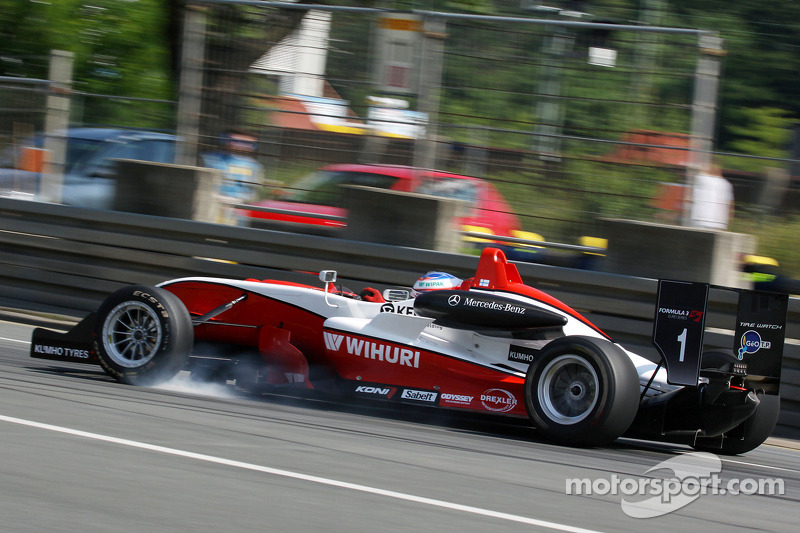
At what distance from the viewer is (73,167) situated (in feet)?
35.2

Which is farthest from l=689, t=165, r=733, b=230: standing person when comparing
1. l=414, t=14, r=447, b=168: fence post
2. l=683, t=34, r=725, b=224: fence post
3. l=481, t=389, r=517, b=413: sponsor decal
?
l=481, t=389, r=517, b=413: sponsor decal

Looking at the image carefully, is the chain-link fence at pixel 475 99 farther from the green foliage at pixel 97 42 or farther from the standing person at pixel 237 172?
the green foliage at pixel 97 42

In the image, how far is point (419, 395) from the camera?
20.1 ft

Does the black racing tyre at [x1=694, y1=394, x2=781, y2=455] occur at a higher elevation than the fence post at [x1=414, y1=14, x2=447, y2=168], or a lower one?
lower

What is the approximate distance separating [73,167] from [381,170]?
371 cm

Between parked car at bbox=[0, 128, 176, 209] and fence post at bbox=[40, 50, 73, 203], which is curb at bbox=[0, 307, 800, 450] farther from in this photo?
fence post at bbox=[40, 50, 73, 203]

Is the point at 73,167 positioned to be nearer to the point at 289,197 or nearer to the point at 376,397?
the point at 289,197

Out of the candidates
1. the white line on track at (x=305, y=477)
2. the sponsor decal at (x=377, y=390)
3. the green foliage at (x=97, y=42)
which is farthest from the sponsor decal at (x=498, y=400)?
the green foliage at (x=97, y=42)

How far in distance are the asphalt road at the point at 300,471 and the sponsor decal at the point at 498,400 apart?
0.62 feet

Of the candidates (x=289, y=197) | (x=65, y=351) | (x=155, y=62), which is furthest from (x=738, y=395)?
(x=155, y=62)

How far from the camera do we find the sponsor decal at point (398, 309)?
6379mm

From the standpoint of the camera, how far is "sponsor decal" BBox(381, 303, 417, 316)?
638 cm

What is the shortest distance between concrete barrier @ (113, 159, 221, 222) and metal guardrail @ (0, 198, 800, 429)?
0.25 metres

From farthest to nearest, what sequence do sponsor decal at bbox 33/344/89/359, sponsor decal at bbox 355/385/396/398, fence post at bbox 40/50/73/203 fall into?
fence post at bbox 40/50/73/203 → sponsor decal at bbox 33/344/89/359 → sponsor decal at bbox 355/385/396/398
